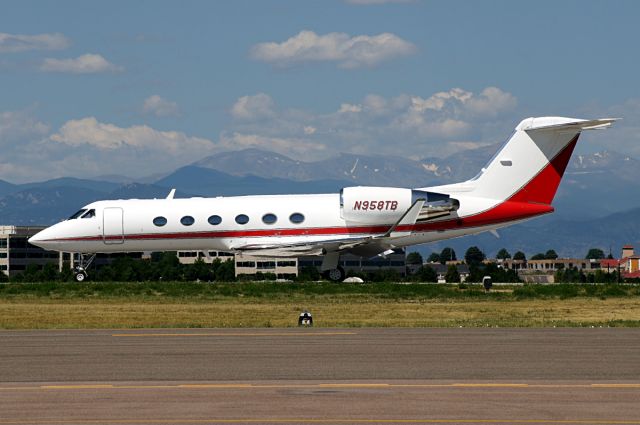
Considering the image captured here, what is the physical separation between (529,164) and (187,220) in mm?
13658

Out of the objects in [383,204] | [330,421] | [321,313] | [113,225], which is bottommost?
[330,421]

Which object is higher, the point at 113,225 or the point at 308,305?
the point at 113,225

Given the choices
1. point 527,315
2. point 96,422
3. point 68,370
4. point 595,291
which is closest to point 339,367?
point 68,370

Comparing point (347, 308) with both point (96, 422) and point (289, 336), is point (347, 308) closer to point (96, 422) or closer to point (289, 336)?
point (289, 336)

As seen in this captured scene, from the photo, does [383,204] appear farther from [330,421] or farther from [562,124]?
[330,421]

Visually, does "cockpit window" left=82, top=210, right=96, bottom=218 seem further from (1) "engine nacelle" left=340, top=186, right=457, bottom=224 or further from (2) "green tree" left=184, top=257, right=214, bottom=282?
(2) "green tree" left=184, top=257, right=214, bottom=282

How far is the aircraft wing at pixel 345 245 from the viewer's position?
4638 centimetres

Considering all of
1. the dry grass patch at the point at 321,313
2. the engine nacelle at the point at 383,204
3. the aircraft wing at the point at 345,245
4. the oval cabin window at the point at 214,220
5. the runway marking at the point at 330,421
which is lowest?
the runway marking at the point at 330,421

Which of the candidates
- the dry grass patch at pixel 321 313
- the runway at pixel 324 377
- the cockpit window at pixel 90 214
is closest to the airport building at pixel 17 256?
the cockpit window at pixel 90 214

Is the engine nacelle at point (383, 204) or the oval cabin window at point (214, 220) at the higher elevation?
the engine nacelle at point (383, 204)

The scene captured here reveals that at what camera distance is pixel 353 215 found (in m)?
46.8

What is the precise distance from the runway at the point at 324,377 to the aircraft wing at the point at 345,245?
67.5 feet

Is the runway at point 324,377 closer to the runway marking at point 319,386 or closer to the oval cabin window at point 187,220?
the runway marking at point 319,386

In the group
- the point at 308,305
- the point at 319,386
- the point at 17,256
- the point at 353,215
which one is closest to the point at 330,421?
the point at 319,386
